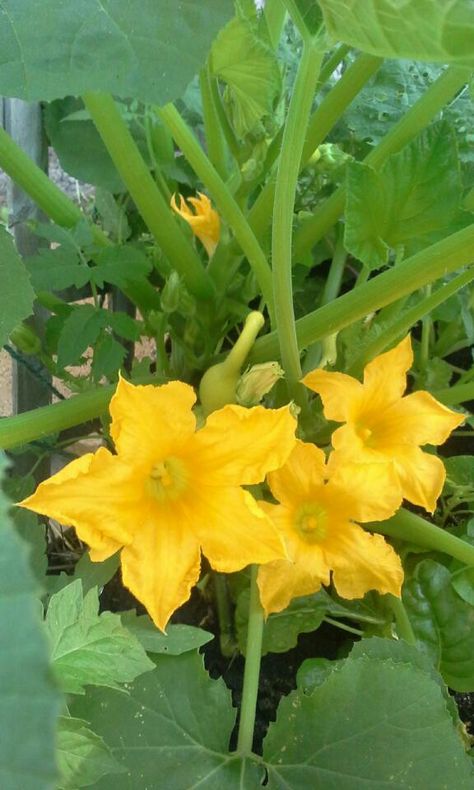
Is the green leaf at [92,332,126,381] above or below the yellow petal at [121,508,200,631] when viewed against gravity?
above

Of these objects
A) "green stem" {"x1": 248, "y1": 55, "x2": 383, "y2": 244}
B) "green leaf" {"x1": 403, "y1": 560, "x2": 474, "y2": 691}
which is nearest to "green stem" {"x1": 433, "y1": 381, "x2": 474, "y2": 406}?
"green leaf" {"x1": 403, "y1": 560, "x2": 474, "y2": 691}

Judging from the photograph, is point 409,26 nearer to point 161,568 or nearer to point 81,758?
point 161,568

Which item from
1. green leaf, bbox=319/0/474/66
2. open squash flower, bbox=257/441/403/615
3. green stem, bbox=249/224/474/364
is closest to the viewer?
green leaf, bbox=319/0/474/66

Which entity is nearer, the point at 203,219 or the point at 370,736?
the point at 370,736

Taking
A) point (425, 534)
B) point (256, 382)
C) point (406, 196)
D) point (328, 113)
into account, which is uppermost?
point (328, 113)

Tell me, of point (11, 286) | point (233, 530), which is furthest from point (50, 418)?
point (233, 530)

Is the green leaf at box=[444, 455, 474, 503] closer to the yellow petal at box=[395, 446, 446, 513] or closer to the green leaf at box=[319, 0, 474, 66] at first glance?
the yellow petal at box=[395, 446, 446, 513]
